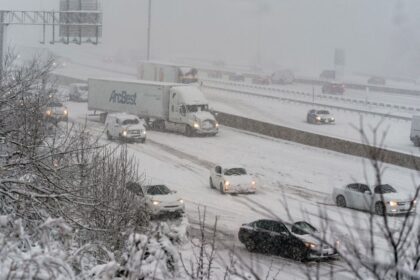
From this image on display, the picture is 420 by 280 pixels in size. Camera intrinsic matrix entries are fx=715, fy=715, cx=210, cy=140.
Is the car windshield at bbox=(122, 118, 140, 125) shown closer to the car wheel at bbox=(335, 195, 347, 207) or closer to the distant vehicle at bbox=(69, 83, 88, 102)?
the car wheel at bbox=(335, 195, 347, 207)

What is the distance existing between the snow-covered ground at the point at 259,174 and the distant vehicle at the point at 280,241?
29 cm

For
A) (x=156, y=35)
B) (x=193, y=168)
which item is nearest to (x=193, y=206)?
(x=193, y=168)

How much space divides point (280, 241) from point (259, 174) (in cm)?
1372

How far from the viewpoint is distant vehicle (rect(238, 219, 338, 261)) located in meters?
19.3

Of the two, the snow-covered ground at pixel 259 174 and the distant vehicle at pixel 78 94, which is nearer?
the snow-covered ground at pixel 259 174

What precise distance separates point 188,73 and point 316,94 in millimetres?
15067

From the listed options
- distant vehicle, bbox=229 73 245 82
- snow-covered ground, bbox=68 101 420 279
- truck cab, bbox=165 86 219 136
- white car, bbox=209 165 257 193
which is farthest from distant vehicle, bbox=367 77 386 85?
white car, bbox=209 165 257 193

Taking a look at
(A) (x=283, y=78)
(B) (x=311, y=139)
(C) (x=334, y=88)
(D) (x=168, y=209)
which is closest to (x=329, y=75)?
(A) (x=283, y=78)

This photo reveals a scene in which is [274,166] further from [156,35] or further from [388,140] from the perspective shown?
[156,35]

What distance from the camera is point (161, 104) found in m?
46.5

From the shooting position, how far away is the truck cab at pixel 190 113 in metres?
44.3

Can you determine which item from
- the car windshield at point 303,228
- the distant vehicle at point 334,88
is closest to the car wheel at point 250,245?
the car windshield at point 303,228

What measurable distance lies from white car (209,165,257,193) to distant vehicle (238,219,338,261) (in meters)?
7.82

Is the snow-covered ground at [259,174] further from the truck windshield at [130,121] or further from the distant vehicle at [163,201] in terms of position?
the truck windshield at [130,121]
